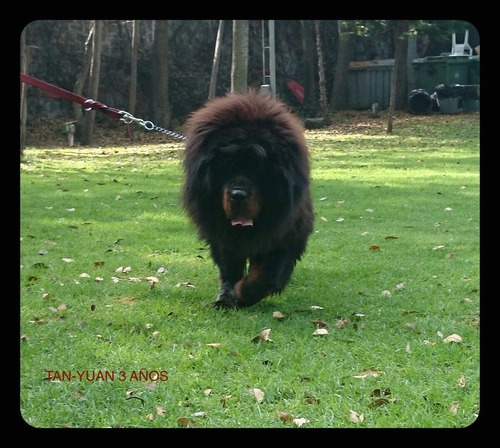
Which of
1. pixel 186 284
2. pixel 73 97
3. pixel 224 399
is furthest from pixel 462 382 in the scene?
pixel 73 97

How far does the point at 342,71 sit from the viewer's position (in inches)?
1003

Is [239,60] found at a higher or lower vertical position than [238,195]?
higher

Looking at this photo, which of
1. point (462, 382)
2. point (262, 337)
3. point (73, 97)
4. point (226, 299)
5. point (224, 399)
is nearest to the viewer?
point (224, 399)

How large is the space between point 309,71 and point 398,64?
4715 millimetres

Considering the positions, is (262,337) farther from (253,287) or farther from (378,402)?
(378,402)

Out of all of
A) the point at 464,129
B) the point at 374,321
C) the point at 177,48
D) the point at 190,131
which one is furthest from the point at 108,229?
the point at 177,48

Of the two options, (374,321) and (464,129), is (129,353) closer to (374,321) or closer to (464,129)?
(374,321)

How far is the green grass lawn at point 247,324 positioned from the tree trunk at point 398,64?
32.7ft

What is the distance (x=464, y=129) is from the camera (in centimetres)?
2191

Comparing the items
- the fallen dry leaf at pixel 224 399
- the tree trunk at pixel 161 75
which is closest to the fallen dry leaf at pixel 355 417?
the fallen dry leaf at pixel 224 399

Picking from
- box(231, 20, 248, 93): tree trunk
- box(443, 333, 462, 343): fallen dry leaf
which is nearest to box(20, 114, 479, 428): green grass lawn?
box(443, 333, 462, 343): fallen dry leaf

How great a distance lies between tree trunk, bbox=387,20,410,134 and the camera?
68.4ft

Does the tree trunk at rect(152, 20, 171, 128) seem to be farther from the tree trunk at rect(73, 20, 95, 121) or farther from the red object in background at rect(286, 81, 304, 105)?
the red object in background at rect(286, 81, 304, 105)

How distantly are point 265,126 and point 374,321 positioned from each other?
157cm
